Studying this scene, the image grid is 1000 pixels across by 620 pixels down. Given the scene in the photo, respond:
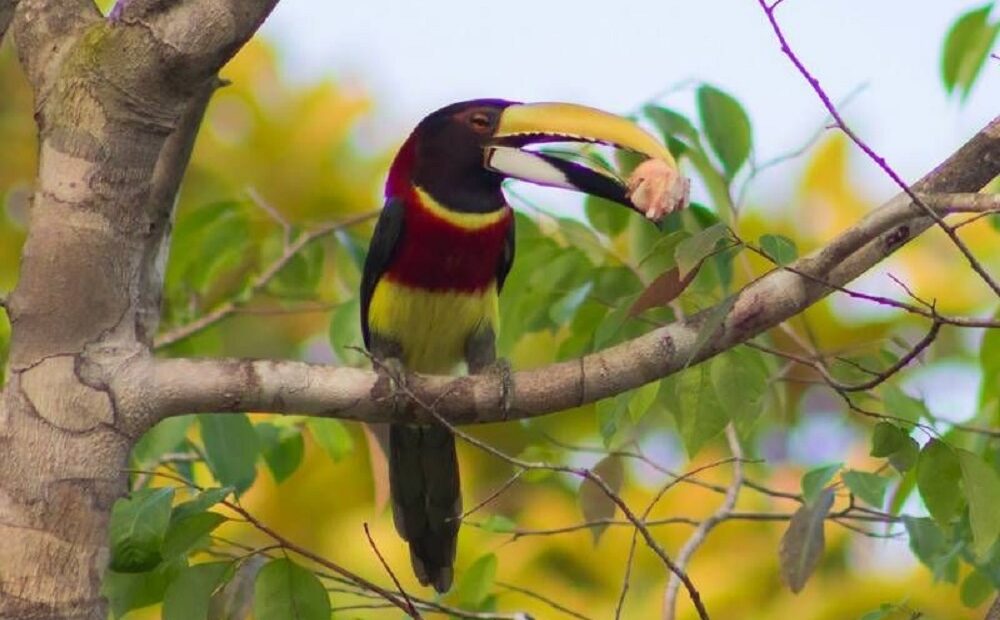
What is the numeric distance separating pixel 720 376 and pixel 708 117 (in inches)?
23.9

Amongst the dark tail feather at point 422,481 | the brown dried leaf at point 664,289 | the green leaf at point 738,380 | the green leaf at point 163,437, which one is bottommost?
the dark tail feather at point 422,481

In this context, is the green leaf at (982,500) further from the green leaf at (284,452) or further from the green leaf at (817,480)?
the green leaf at (284,452)

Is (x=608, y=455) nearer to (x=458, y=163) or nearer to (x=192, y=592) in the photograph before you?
(x=192, y=592)

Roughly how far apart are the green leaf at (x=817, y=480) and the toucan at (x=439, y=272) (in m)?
1.02

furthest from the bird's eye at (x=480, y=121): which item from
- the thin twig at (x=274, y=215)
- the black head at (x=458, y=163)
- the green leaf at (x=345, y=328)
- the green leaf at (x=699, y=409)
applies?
the green leaf at (x=699, y=409)

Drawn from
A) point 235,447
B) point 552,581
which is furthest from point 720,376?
point 552,581

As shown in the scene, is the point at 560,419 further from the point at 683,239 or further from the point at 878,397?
the point at 683,239

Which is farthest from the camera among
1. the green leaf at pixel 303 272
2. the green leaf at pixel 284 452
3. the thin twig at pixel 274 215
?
the green leaf at pixel 303 272

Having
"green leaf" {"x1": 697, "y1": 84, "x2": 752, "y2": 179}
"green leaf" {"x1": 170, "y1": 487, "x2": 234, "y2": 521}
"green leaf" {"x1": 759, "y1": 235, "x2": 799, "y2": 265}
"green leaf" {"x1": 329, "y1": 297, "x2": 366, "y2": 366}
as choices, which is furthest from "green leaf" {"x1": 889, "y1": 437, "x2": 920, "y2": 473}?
"green leaf" {"x1": 329, "y1": 297, "x2": 366, "y2": 366}

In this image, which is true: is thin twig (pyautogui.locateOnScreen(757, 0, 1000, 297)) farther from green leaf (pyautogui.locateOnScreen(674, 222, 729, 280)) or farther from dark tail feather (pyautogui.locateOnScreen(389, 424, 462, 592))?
dark tail feather (pyautogui.locateOnScreen(389, 424, 462, 592))

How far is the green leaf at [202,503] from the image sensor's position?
92.8 inches

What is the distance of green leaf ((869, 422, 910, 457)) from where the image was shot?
230cm

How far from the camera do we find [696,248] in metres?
2.06

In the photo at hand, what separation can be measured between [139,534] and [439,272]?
1418mm
